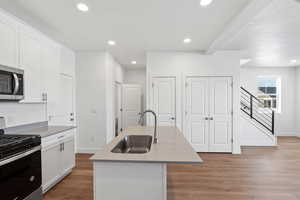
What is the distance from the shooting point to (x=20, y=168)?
188 cm

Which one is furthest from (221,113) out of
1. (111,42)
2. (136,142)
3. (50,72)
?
(50,72)

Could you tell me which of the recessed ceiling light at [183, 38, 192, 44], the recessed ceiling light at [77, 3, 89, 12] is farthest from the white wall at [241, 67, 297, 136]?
the recessed ceiling light at [77, 3, 89, 12]

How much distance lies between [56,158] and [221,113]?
3854 mm

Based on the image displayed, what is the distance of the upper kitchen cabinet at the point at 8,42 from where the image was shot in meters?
2.16

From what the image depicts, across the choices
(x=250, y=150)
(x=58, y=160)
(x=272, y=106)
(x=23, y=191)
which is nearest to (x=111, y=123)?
(x=58, y=160)

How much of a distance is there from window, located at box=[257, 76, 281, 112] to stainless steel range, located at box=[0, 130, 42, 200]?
732cm

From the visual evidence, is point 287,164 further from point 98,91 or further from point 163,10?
point 98,91

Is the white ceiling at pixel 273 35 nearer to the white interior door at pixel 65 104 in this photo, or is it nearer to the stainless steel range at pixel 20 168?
the stainless steel range at pixel 20 168

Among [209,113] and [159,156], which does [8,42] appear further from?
[209,113]

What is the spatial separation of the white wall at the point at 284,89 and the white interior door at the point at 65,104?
19.9ft

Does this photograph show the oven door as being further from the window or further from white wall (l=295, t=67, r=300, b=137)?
white wall (l=295, t=67, r=300, b=137)

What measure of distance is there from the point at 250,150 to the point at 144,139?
3.77m

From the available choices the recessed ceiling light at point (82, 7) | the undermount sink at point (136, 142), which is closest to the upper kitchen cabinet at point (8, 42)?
the recessed ceiling light at point (82, 7)

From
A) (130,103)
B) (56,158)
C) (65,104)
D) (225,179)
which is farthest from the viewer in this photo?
(130,103)
